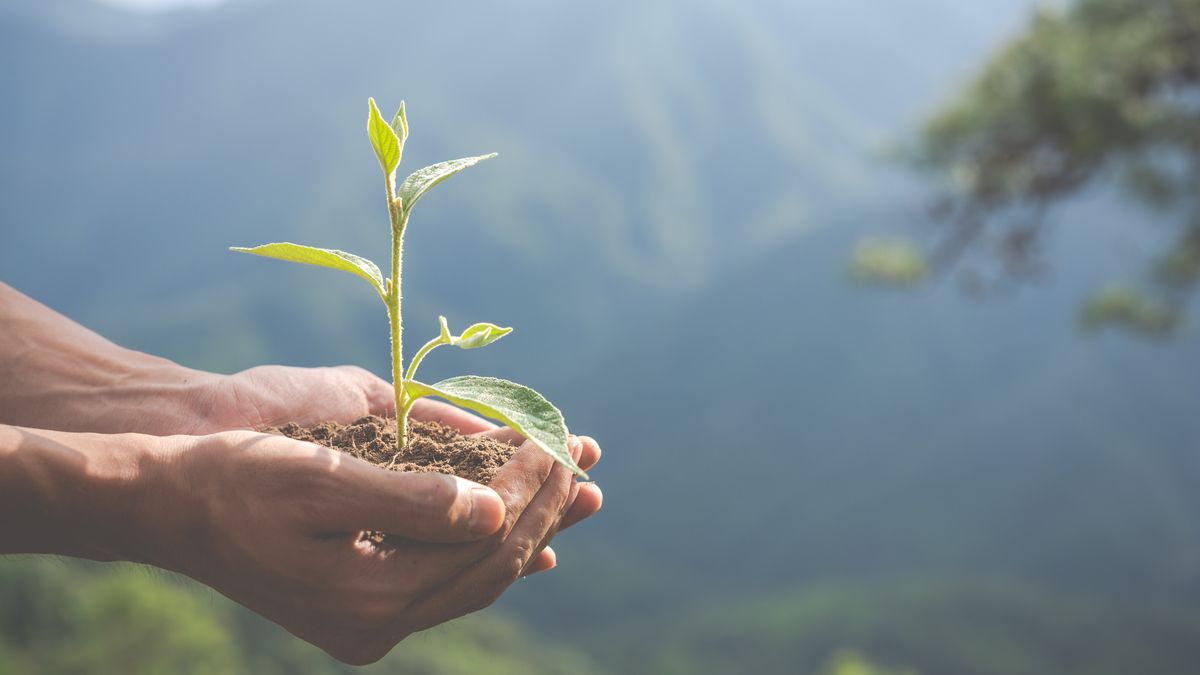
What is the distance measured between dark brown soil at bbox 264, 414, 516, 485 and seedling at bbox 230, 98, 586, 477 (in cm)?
10

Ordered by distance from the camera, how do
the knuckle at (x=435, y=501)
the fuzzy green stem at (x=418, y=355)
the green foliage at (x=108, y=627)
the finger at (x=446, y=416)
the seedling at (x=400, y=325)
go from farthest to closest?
the green foliage at (x=108, y=627) → the finger at (x=446, y=416) → the fuzzy green stem at (x=418, y=355) → the seedling at (x=400, y=325) → the knuckle at (x=435, y=501)

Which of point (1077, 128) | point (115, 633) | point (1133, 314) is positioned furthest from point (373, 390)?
point (115, 633)

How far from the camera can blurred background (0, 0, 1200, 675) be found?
7.71 metres

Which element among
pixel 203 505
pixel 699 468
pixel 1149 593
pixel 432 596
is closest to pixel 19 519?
pixel 203 505

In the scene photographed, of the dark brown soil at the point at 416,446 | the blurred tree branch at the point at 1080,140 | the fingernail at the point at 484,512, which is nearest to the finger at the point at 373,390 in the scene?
the dark brown soil at the point at 416,446

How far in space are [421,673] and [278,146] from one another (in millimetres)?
125631

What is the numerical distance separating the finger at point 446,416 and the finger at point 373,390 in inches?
4.2

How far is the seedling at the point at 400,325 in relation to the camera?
1651 millimetres

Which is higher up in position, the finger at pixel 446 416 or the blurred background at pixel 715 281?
the blurred background at pixel 715 281

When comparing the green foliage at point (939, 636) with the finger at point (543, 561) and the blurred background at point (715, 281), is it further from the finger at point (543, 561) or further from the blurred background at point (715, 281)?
the finger at point (543, 561)

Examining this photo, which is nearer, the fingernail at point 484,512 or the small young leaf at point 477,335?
the fingernail at point 484,512

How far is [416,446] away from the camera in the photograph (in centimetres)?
204

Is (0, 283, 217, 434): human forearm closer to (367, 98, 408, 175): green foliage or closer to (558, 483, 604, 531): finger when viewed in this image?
(367, 98, 408, 175): green foliage

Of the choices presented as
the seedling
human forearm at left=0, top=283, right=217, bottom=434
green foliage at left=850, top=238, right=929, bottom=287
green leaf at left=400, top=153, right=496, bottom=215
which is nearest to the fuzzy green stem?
the seedling
